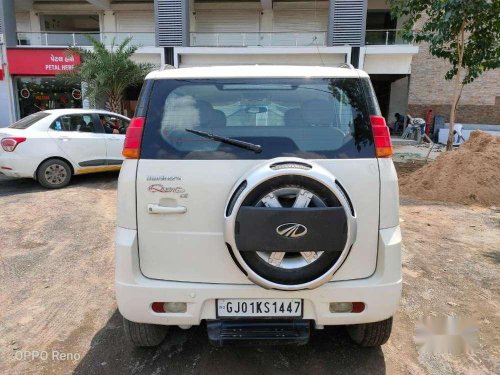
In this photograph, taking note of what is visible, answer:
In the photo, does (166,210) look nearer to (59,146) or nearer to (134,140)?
(134,140)

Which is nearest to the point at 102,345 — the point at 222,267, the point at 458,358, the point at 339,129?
the point at 222,267

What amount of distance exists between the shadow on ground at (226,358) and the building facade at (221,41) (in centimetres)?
1538

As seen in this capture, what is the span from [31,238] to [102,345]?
9.73 ft

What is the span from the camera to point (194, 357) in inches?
106

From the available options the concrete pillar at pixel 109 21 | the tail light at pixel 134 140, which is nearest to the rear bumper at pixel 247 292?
the tail light at pixel 134 140

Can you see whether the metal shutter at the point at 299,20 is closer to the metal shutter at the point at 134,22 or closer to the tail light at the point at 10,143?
the metal shutter at the point at 134,22

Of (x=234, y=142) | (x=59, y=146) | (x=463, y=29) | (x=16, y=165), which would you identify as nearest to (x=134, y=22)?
(x=59, y=146)

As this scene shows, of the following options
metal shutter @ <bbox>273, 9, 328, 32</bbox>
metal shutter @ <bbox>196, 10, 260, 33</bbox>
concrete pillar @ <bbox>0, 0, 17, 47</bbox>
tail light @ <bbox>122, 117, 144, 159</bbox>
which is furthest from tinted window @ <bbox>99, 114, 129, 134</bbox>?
metal shutter @ <bbox>273, 9, 328, 32</bbox>

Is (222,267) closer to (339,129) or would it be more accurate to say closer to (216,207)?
(216,207)

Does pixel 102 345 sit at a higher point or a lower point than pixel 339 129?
lower

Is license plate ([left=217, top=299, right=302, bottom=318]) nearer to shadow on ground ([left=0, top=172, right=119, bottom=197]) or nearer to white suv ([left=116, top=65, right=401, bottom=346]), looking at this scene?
white suv ([left=116, top=65, right=401, bottom=346])

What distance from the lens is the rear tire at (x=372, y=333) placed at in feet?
8.40

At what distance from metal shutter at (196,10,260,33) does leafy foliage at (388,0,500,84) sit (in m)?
10.2

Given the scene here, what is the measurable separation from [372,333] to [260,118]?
1.59 m
